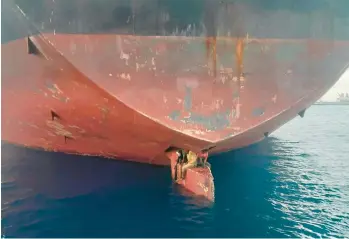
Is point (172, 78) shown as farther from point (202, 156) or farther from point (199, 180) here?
point (199, 180)

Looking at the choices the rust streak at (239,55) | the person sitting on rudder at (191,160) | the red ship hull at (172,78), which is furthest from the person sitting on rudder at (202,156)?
the rust streak at (239,55)

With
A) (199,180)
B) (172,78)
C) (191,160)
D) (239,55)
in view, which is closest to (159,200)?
(199,180)

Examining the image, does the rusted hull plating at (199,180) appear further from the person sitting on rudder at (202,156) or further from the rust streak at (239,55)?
the rust streak at (239,55)

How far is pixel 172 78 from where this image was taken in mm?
5695

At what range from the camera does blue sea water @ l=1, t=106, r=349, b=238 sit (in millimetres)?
6082

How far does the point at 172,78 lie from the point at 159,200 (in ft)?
9.70

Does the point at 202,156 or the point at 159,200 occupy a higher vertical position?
the point at 202,156

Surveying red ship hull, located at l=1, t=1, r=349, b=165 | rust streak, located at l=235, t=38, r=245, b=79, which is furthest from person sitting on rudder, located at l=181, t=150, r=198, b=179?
rust streak, located at l=235, t=38, r=245, b=79

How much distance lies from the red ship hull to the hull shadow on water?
1.37 metres

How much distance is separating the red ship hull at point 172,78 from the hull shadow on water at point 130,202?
4.50 feet

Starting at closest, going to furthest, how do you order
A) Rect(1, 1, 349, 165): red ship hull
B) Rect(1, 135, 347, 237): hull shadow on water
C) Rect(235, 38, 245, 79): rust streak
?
Rect(1, 1, 349, 165): red ship hull → Rect(235, 38, 245, 79): rust streak → Rect(1, 135, 347, 237): hull shadow on water

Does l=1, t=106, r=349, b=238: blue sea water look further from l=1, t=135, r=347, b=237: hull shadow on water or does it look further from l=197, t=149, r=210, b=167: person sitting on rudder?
l=197, t=149, r=210, b=167: person sitting on rudder

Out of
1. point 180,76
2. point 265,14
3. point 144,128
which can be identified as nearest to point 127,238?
point 144,128

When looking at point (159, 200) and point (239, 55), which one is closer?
point (239, 55)
